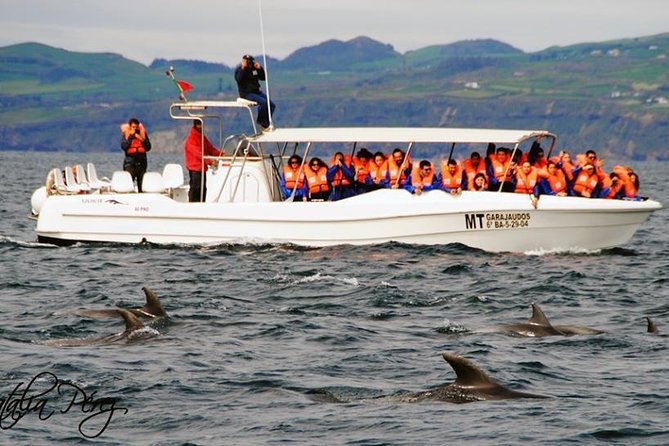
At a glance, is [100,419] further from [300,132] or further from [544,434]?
[300,132]

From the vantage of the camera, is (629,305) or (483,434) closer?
(483,434)

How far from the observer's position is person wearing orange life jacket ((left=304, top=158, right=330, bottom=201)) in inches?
1229

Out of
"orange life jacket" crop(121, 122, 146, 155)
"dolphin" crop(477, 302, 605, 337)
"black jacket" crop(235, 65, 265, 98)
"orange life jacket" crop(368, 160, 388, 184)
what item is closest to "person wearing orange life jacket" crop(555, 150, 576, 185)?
"orange life jacket" crop(368, 160, 388, 184)

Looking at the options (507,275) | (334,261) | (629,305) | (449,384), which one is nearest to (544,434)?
(449,384)

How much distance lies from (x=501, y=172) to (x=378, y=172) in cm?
279

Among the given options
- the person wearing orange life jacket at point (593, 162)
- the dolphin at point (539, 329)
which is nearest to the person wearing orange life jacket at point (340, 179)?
the person wearing orange life jacket at point (593, 162)

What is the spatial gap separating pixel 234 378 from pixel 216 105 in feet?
52.3

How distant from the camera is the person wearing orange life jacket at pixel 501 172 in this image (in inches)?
1201

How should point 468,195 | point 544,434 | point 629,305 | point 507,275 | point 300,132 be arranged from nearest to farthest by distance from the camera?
point 544,434 < point 629,305 < point 507,275 < point 468,195 < point 300,132

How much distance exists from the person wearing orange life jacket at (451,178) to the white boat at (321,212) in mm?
210

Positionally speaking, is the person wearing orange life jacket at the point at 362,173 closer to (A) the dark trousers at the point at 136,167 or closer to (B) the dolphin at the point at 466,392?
(A) the dark trousers at the point at 136,167

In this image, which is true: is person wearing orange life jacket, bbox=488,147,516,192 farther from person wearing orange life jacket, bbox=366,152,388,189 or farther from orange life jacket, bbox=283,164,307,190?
orange life jacket, bbox=283,164,307,190

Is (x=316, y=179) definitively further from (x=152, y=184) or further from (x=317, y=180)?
(x=152, y=184)

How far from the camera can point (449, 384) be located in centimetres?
1639
